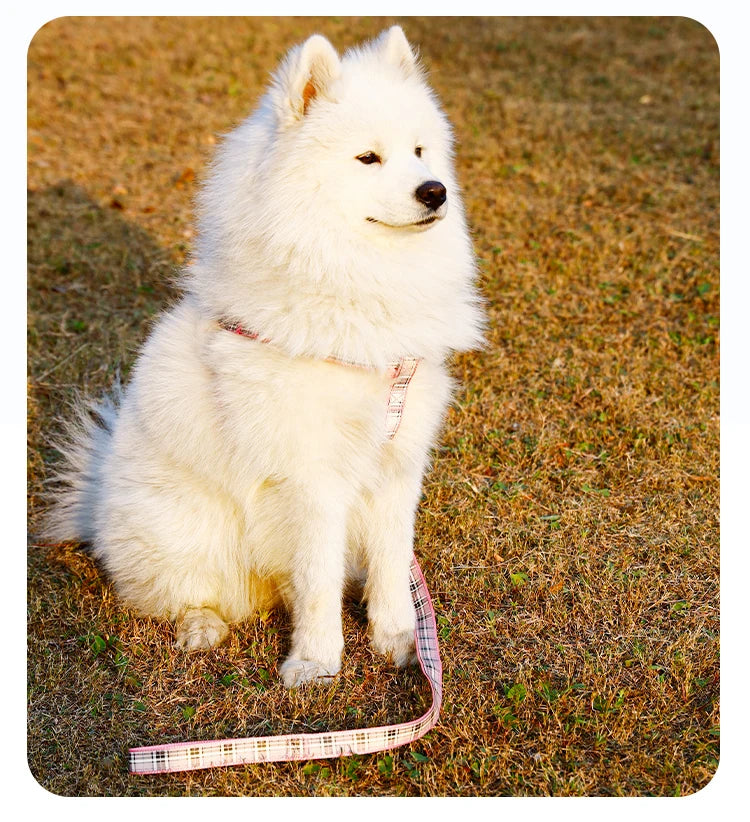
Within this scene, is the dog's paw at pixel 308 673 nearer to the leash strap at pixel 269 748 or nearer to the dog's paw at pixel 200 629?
the leash strap at pixel 269 748

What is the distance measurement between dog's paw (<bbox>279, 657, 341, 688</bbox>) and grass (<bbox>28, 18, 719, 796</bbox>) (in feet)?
0.12

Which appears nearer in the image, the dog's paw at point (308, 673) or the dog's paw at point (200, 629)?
the dog's paw at point (308, 673)

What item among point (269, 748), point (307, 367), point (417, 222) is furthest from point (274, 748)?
point (417, 222)

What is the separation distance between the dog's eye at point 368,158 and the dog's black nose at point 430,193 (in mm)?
183

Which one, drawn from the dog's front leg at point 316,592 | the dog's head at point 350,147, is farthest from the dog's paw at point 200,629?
the dog's head at point 350,147

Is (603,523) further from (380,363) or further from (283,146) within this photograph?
(283,146)

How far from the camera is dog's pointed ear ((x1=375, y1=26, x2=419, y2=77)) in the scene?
287cm

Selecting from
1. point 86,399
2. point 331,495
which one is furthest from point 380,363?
point 86,399

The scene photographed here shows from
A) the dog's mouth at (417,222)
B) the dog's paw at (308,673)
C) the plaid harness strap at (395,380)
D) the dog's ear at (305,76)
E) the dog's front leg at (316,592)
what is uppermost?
the dog's ear at (305,76)

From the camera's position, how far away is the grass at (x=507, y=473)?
272 cm

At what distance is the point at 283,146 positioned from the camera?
2.68m

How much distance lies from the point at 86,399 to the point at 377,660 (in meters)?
2.19

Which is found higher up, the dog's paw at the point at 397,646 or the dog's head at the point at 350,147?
the dog's head at the point at 350,147

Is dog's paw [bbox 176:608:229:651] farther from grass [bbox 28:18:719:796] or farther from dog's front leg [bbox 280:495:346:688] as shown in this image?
dog's front leg [bbox 280:495:346:688]
